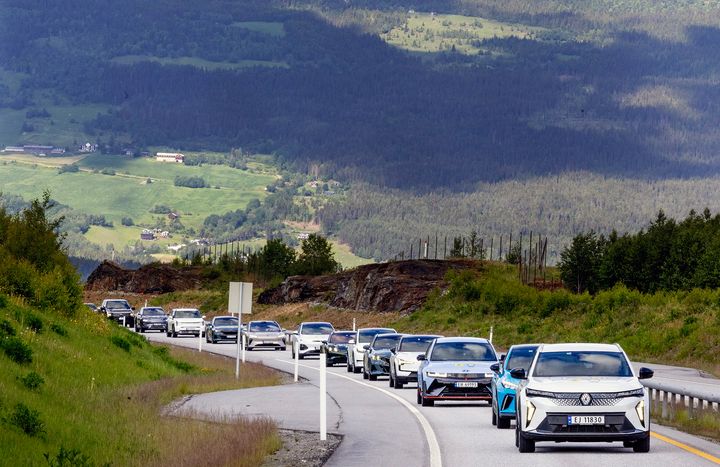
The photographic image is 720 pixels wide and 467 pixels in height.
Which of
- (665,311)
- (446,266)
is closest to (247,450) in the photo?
(665,311)

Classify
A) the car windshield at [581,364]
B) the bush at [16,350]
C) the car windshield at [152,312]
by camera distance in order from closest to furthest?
the car windshield at [581,364] → the bush at [16,350] → the car windshield at [152,312]

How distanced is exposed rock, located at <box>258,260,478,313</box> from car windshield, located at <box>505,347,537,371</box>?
76.8 m

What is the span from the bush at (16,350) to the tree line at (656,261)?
70000mm

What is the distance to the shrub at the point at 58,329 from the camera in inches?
1569

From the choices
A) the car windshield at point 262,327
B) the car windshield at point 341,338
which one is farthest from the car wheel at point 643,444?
the car windshield at point 262,327

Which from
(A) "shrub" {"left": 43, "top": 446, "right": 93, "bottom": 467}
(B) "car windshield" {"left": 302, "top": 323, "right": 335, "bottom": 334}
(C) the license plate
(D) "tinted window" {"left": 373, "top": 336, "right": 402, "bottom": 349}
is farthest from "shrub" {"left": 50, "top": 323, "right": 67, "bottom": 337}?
(B) "car windshield" {"left": 302, "top": 323, "right": 335, "bottom": 334}

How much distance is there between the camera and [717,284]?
320 feet

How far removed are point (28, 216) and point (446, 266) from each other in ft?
230

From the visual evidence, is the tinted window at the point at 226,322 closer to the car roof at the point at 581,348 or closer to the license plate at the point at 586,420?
the car roof at the point at 581,348

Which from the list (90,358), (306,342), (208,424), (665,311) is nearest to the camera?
(208,424)

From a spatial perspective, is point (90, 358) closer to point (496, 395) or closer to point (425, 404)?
point (425, 404)

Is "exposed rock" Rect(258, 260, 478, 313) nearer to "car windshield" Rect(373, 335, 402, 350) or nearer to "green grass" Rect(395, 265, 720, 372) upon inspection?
"green grass" Rect(395, 265, 720, 372)

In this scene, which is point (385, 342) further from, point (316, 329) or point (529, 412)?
point (529, 412)

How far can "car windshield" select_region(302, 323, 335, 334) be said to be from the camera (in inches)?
2443
